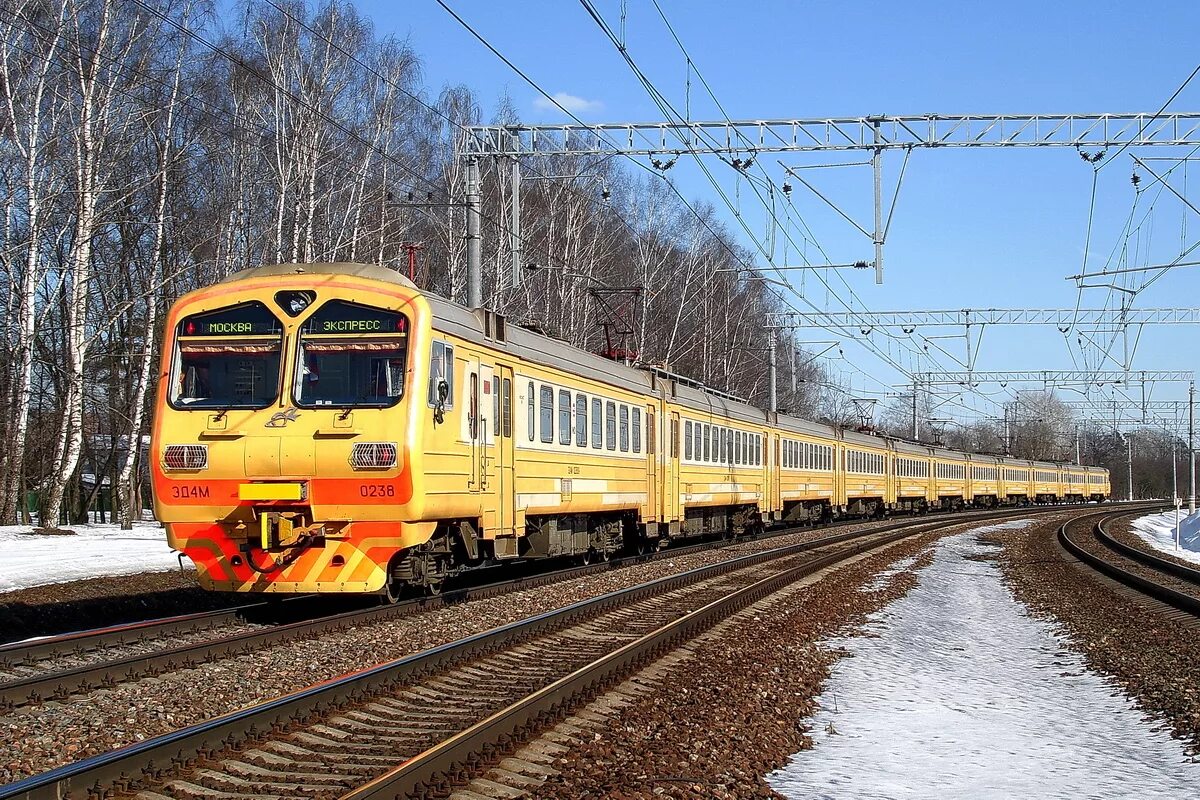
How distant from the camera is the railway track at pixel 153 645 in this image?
8219mm

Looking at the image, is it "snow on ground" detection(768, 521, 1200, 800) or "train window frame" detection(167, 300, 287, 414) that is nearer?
"snow on ground" detection(768, 521, 1200, 800)

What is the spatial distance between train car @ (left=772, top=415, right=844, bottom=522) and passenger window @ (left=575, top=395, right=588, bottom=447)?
15.0 metres

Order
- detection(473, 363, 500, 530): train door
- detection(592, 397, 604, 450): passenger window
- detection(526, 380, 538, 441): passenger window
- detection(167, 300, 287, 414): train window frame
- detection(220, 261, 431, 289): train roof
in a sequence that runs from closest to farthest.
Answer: detection(167, 300, 287, 414): train window frame, detection(220, 261, 431, 289): train roof, detection(473, 363, 500, 530): train door, detection(526, 380, 538, 441): passenger window, detection(592, 397, 604, 450): passenger window

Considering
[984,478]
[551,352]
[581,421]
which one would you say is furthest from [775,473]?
[984,478]

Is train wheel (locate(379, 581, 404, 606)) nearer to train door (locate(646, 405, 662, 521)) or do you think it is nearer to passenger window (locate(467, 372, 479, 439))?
passenger window (locate(467, 372, 479, 439))

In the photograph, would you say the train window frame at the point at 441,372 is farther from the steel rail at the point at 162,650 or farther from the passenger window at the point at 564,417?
the passenger window at the point at 564,417

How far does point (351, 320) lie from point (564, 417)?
5.27 m

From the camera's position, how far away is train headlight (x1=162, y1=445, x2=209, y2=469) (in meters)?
11.5

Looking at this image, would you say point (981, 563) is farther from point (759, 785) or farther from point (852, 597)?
point (759, 785)

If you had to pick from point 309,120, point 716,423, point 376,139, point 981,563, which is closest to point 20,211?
point 309,120

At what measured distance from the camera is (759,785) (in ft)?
20.5

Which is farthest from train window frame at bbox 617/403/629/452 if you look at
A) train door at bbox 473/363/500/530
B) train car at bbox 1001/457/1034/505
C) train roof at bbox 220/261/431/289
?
train car at bbox 1001/457/1034/505

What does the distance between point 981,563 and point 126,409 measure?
23.4 m

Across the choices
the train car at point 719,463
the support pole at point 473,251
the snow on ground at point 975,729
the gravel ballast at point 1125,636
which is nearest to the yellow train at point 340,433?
the support pole at point 473,251
